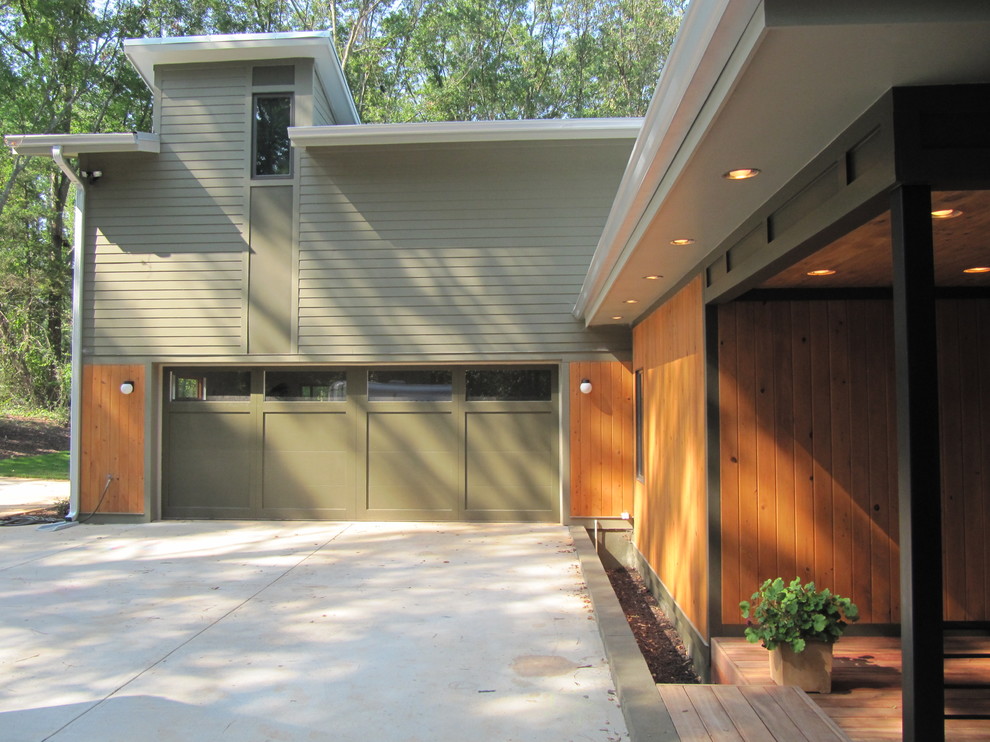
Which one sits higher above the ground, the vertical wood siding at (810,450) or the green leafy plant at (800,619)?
the vertical wood siding at (810,450)

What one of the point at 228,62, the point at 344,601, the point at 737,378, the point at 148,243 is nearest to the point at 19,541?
the point at 148,243

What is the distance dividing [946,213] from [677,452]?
9.12ft

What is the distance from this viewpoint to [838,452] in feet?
13.5

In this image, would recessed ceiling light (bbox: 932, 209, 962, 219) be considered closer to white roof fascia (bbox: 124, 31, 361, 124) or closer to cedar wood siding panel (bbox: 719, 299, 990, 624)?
cedar wood siding panel (bbox: 719, 299, 990, 624)

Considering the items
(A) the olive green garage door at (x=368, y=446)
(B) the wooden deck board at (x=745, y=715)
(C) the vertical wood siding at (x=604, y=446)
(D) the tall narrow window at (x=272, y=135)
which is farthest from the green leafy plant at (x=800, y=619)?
(D) the tall narrow window at (x=272, y=135)

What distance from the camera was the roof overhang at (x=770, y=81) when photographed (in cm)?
165

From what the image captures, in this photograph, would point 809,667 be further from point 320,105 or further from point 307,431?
point 320,105

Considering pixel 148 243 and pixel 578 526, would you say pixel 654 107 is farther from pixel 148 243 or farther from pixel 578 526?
→ pixel 148 243

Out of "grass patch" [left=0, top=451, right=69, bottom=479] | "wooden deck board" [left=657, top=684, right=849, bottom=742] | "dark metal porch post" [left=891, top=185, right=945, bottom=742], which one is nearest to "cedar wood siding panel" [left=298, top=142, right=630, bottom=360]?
"wooden deck board" [left=657, top=684, right=849, bottom=742]

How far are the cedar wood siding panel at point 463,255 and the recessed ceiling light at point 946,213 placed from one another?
5.46 m

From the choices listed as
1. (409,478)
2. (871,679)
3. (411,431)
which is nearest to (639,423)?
(411,431)

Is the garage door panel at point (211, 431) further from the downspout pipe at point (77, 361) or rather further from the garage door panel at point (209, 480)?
the downspout pipe at point (77, 361)

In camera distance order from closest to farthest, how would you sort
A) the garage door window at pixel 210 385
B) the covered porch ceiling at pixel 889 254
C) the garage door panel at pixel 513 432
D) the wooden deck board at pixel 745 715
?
the covered porch ceiling at pixel 889 254 → the wooden deck board at pixel 745 715 → the garage door panel at pixel 513 432 → the garage door window at pixel 210 385

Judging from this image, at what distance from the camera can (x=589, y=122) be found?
7930mm
